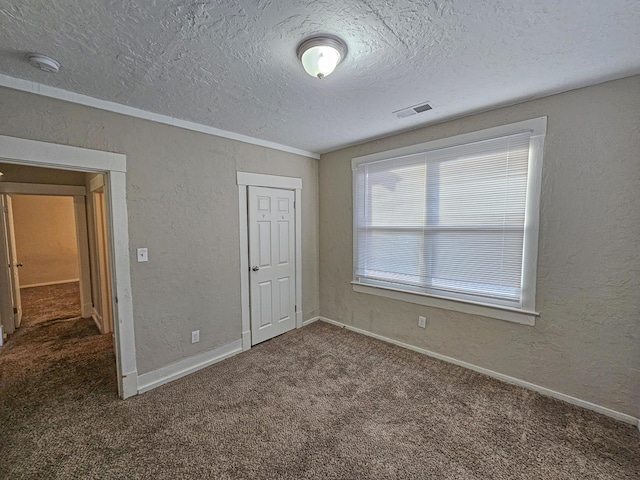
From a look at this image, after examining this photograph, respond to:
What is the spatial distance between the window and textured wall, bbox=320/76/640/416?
0.12 m

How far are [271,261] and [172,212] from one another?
1.29m

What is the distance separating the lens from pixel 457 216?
268cm

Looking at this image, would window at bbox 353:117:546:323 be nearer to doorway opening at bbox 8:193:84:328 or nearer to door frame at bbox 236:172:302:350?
door frame at bbox 236:172:302:350

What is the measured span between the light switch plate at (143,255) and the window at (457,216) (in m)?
2.33

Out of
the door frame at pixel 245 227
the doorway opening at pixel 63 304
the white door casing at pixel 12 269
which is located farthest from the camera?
the white door casing at pixel 12 269

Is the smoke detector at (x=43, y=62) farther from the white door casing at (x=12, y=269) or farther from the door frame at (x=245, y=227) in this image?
the white door casing at (x=12, y=269)

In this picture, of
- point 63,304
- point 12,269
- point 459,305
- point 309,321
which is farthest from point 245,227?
point 63,304

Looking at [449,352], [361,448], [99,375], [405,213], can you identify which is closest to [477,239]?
[405,213]

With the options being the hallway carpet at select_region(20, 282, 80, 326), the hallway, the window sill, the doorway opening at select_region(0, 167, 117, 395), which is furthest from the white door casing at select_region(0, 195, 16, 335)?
the window sill

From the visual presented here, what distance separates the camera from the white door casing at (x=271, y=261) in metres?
3.25

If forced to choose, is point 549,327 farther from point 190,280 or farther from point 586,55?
point 190,280

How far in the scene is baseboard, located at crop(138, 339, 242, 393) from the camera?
7.98 feet

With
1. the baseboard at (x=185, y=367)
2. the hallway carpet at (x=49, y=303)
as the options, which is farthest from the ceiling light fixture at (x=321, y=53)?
the hallway carpet at (x=49, y=303)

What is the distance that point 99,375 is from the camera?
2.62 meters
